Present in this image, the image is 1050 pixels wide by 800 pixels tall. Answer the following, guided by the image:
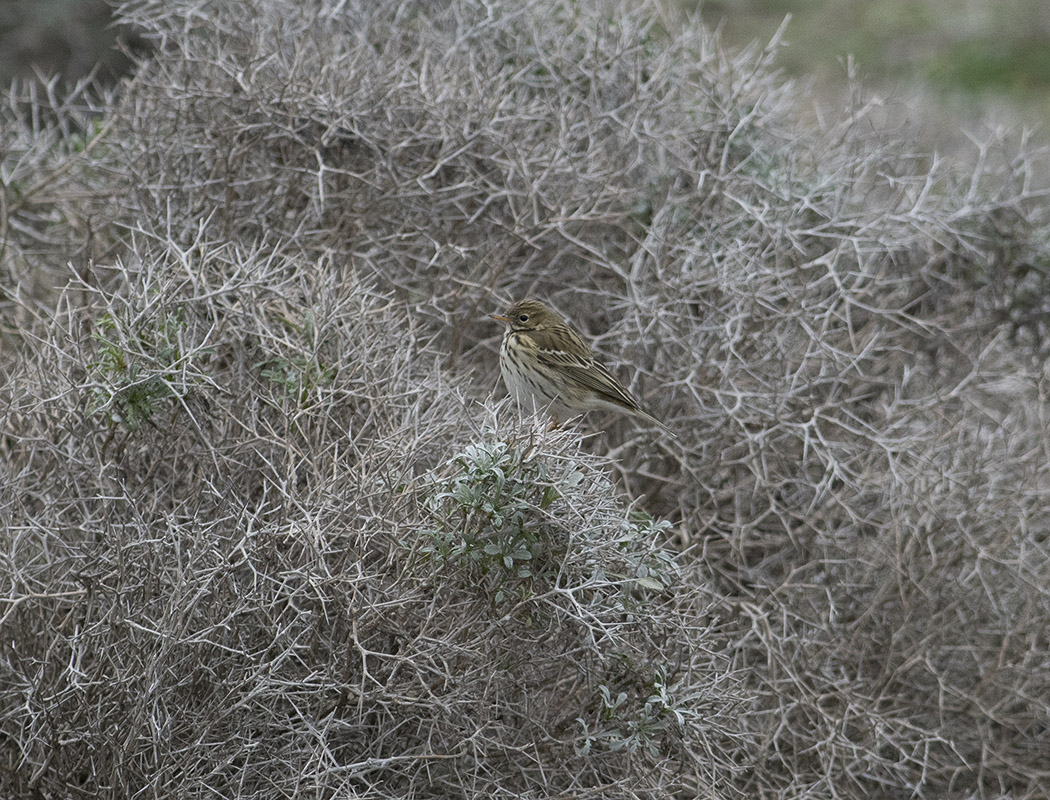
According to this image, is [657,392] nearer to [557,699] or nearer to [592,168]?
[592,168]

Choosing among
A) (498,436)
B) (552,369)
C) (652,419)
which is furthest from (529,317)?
(498,436)

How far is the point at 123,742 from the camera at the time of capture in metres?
3.04

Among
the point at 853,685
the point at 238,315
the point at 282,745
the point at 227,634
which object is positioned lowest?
the point at 853,685

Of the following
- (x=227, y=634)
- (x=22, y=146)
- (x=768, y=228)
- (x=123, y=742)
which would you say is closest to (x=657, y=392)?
(x=768, y=228)

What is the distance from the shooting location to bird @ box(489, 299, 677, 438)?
4.00m

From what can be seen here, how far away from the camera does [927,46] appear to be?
1195 centimetres

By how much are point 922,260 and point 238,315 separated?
10.1 ft

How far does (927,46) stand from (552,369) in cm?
949

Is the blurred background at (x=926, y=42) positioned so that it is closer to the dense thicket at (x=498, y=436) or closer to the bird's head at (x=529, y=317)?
the dense thicket at (x=498, y=436)

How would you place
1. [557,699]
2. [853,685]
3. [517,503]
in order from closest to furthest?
[517,503], [557,699], [853,685]

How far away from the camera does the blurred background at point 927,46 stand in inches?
407

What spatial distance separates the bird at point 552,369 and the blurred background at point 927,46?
5.48m

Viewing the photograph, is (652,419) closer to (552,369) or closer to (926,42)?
(552,369)

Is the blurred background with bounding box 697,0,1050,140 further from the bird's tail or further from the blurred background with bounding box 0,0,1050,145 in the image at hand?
the bird's tail
